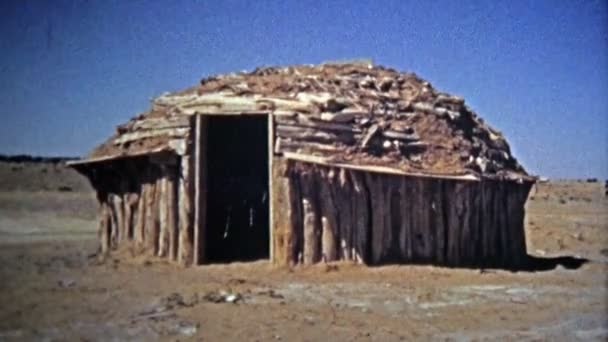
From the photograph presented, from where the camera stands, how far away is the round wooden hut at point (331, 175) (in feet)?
34.3

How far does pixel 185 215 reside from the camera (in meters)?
10.9

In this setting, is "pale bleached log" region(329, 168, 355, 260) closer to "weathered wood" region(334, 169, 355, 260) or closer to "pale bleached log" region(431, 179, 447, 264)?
"weathered wood" region(334, 169, 355, 260)

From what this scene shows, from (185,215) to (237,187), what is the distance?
118 inches

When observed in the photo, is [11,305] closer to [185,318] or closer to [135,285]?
[135,285]

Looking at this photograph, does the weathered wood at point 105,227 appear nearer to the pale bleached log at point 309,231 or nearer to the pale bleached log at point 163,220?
the pale bleached log at point 163,220

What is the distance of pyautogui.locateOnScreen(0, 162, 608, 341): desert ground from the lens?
6879mm

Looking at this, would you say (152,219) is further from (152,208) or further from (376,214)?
(376,214)

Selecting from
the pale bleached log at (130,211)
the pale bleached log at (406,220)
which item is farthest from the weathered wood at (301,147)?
the pale bleached log at (130,211)

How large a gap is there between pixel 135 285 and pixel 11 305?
1.65 m

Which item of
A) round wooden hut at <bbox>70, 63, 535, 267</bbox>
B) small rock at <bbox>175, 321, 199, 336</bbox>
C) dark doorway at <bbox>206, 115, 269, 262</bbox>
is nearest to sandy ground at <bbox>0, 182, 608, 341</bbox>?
small rock at <bbox>175, 321, 199, 336</bbox>

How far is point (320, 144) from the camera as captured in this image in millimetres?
10578

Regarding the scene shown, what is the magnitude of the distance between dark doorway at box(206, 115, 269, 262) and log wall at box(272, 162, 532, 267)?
2.52m

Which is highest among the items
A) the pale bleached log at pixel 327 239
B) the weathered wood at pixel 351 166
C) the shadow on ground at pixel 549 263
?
the weathered wood at pixel 351 166

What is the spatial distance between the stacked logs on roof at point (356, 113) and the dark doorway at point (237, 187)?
1462 millimetres
